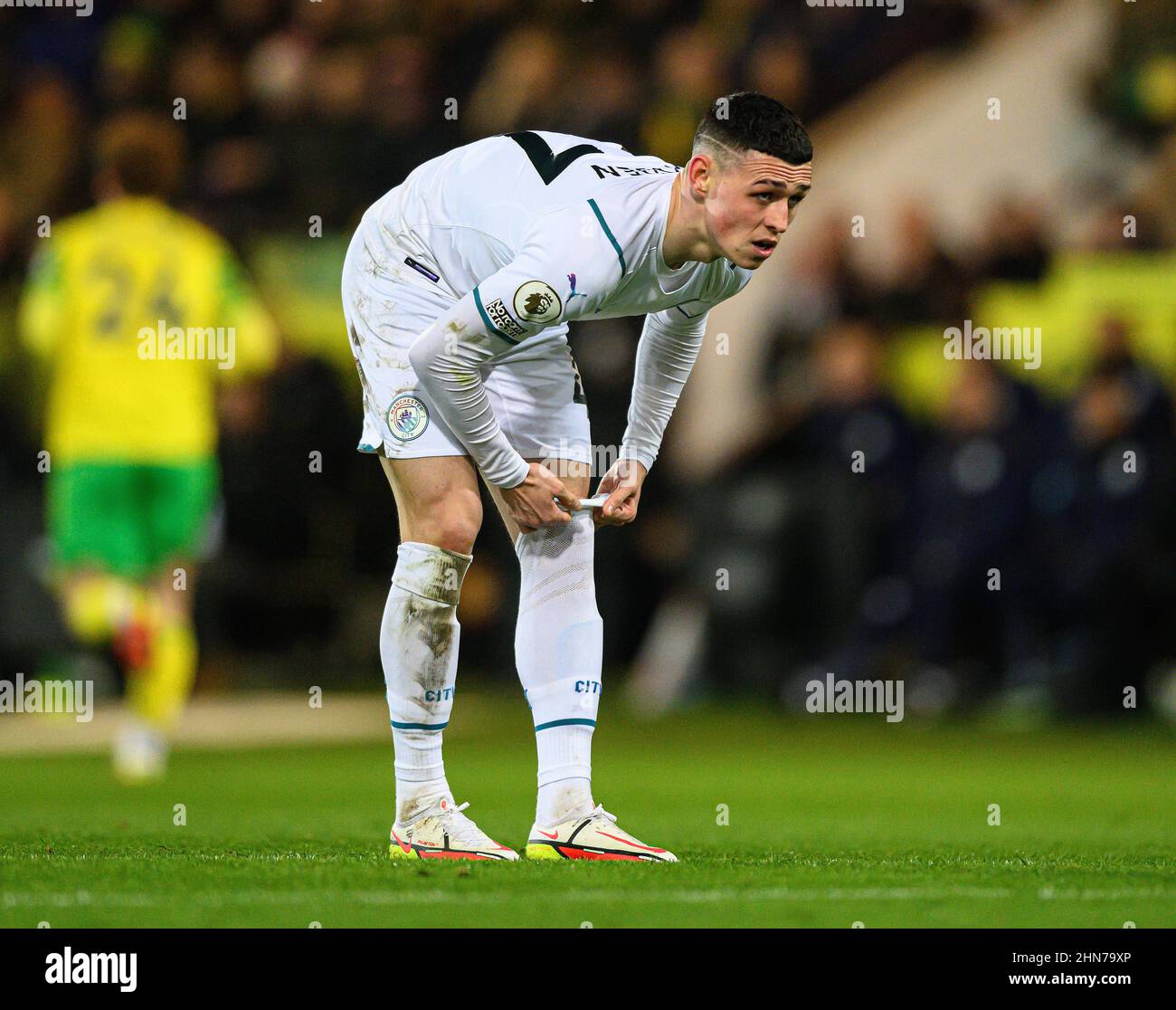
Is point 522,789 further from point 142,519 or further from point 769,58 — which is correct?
point 769,58

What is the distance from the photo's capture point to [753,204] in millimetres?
5164

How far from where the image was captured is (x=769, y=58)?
14.5 m

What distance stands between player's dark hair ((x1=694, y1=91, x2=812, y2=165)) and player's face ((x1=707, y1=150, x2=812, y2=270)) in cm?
A: 3

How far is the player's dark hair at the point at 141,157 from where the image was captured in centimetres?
939

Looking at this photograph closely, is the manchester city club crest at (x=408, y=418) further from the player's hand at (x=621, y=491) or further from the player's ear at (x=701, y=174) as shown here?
the player's ear at (x=701, y=174)

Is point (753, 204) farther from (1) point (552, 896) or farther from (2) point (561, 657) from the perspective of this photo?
(1) point (552, 896)

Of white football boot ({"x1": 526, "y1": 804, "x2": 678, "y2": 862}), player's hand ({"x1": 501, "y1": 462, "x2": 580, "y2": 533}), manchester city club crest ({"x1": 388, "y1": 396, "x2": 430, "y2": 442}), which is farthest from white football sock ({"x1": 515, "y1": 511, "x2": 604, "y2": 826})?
manchester city club crest ({"x1": 388, "y1": 396, "x2": 430, "y2": 442})

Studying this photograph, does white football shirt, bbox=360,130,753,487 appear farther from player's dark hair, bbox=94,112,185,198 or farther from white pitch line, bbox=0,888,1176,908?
player's dark hair, bbox=94,112,185,198

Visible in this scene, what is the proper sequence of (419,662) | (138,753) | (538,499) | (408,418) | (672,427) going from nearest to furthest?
(538,499), (408,418), (419,662), (138,753), (672,427)

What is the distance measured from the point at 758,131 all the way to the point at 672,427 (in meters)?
9.30

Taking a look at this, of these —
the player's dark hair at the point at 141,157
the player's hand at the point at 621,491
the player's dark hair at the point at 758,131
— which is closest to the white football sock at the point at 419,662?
the player's hand at the point at 621,491

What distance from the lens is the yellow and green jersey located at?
31.2ft

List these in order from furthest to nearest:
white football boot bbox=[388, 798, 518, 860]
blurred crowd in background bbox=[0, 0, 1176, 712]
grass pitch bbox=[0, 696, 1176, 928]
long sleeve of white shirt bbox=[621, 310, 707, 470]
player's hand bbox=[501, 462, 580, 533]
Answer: blurred crowd in background bbox=[0, 0, 1176, 712]
long sleeve of white shirt bbox=[621, 310, 707, 470]
white football boot bbox=[388, 798, 518, 860]
player's hand bbox=[501, 462, 580, 533]
grass pitch bbox=[0, 696, 1176, 928]

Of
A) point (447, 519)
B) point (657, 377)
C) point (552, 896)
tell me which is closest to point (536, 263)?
point (447, 519)
